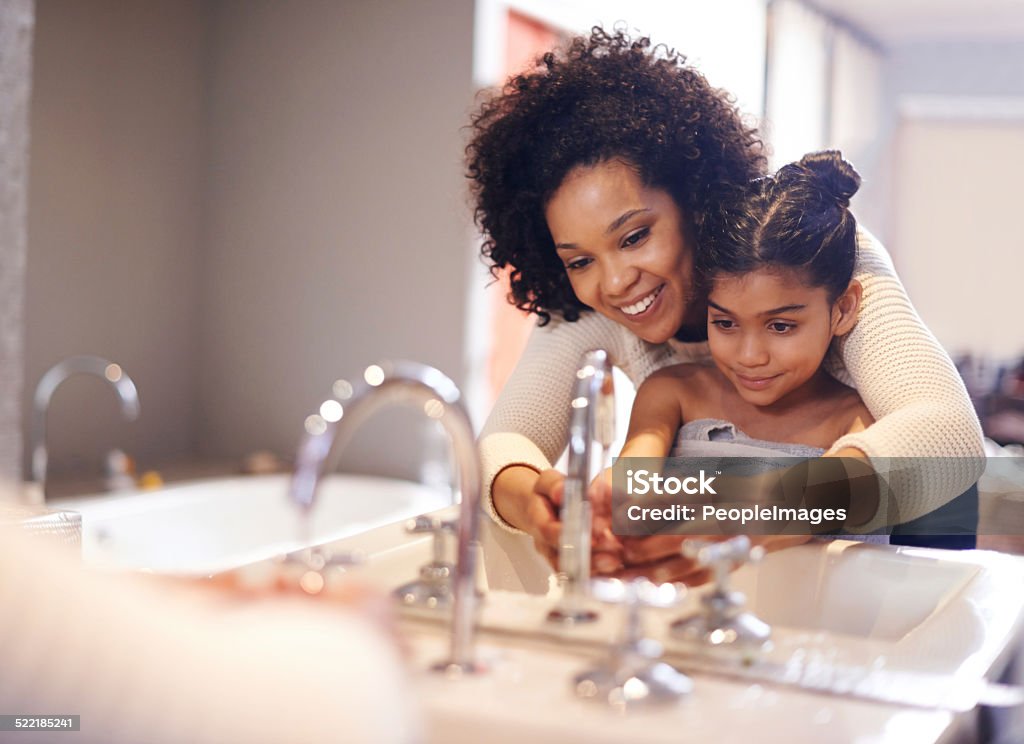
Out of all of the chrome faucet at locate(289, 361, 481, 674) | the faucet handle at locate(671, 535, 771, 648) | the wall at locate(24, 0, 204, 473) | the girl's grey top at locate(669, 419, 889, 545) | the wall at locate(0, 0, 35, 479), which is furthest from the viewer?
the wall at locate(24, 0, 204, 473)

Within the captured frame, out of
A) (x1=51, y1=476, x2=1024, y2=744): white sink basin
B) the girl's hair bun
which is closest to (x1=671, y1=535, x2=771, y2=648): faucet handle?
(x1=51, y1=476, x2=1024, y2=744): white sink basin

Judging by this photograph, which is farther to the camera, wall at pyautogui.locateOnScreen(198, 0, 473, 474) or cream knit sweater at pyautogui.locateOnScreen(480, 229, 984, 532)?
wall at pyautogui.locateOnScreen(198, 0, 473, 474)

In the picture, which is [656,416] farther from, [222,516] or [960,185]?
[222,516]

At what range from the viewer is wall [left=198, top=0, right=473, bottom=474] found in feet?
4.19

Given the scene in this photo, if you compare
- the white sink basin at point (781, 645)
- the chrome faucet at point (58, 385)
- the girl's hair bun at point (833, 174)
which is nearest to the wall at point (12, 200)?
the chrome faucet at point (58, 385)

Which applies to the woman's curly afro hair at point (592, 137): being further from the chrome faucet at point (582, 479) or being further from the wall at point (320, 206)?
the wall at point (320, 206)

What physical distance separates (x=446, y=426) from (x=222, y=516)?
1107 mm

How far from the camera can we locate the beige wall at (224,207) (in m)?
1.24

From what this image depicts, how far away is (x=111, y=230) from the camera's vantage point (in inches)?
49.8

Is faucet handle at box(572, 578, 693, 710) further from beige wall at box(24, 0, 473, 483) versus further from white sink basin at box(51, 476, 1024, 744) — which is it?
beige wall at box(24, 0, 473, 483)

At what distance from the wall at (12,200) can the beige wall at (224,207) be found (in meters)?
0.06

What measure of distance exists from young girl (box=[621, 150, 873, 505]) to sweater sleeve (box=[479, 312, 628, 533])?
6cm

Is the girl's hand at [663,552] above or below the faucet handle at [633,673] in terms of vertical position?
above

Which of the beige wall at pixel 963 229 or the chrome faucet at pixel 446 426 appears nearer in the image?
the chrome faucet at pixel 446 426
